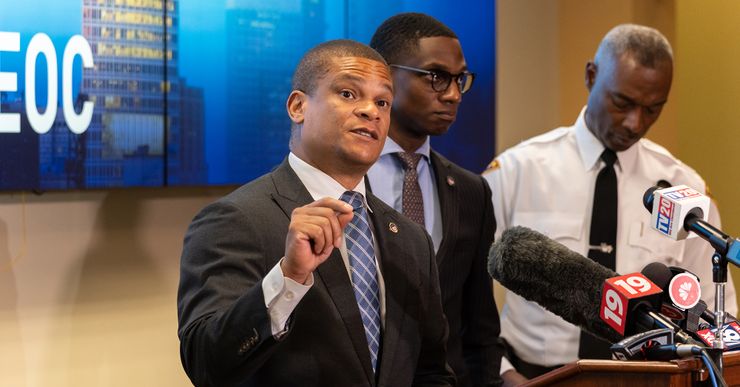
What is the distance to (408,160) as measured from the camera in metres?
2.46

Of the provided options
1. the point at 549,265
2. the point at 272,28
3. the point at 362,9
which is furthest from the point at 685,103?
the point at 549,265

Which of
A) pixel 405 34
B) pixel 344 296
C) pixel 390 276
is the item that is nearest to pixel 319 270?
pixel 344 296

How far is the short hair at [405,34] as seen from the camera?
8.28 feet

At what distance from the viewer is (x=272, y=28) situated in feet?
10.7

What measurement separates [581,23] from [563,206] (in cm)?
156

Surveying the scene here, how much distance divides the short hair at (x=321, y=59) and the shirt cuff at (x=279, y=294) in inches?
19.2

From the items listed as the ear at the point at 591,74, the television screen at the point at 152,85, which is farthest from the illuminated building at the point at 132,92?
the ear at the point at 591,74

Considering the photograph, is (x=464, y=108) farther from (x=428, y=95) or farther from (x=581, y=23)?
(x=428, y=95)

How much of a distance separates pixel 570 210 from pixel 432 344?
1.19 meters

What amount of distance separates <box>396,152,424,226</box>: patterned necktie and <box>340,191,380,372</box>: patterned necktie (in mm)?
614

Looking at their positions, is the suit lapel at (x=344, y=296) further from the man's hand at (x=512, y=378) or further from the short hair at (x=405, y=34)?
the man's hand at (x=512, y=378)

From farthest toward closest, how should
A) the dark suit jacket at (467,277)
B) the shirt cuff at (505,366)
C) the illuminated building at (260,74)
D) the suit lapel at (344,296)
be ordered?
the illuminated building at (260,74) < the shirt cuff at (505,366) < the dark suit jacket at (467,277) < the suit lapel at (344,296)

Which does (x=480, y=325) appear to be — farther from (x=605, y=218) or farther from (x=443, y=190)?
(x=605, y=218)

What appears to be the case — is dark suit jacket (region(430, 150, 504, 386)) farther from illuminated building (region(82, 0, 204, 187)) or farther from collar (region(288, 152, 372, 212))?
illuminated building (region(82, 0, 204, 187))
